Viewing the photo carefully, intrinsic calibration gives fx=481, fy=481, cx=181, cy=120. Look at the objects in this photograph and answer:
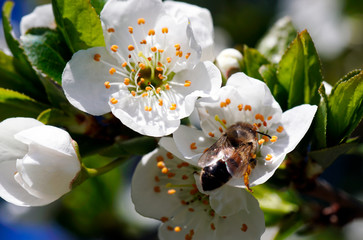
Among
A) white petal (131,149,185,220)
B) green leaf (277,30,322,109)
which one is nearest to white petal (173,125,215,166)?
white petal (131,149,185,220)

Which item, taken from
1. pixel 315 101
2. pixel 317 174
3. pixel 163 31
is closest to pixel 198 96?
pixel 163 31

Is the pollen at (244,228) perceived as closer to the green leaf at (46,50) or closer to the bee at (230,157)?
the bee at (230,157)

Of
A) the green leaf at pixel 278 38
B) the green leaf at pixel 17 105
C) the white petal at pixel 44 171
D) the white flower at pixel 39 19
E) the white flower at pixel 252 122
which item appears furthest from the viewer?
the green leaf at pixel 278 38

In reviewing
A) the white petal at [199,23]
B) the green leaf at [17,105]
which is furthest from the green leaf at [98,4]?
the green leaf at [17,105]

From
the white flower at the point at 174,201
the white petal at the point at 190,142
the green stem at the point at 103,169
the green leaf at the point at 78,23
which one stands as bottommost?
the white flower at the point at 174,201

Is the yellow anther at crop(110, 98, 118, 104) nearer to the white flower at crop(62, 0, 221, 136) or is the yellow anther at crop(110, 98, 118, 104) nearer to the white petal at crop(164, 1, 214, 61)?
the white flower at crop(62, 0, 221, 136)

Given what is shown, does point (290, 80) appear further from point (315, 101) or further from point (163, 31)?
point (163, 31)
